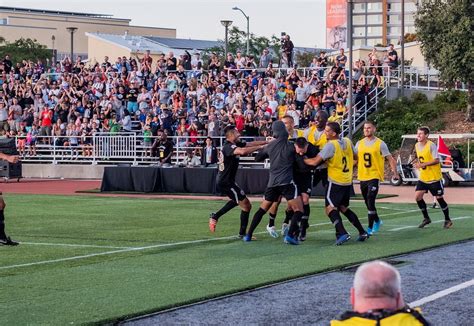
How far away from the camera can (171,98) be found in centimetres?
3981

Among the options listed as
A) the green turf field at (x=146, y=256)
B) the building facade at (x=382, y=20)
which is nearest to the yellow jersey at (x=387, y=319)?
the green turf field at (x=146, y=256)

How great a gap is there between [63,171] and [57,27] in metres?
58.2

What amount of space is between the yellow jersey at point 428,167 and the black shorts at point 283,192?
3.66 m

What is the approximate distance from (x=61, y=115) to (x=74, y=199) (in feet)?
51.0

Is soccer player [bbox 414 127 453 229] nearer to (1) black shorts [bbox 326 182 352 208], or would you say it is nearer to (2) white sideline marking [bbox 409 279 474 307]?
(1) black shorts [bbox 326 182 352 208]

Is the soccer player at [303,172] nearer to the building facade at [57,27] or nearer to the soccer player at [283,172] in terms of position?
the soccer player at [283,172]

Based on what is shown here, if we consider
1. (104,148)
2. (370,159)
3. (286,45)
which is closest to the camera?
(370,159)

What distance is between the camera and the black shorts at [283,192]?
1493cm

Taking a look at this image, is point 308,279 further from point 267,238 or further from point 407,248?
point 267,238

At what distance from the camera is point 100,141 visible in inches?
1519

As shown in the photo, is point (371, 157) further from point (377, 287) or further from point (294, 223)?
point (377, 287)

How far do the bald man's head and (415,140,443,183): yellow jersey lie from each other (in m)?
13.6

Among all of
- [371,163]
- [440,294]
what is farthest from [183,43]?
[440,294]

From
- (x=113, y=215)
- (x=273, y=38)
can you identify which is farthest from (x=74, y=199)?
(x=273, y=38)
